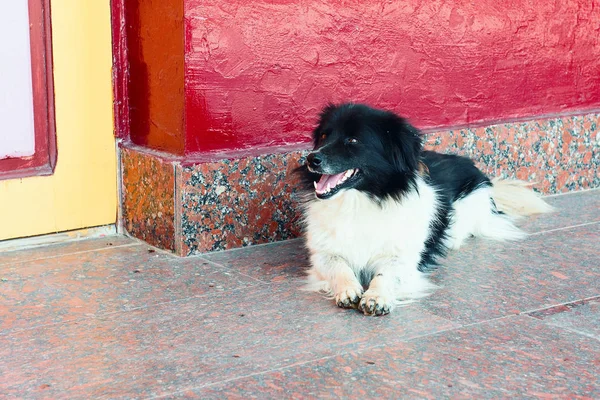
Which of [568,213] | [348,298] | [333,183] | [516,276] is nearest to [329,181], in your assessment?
[333,183]

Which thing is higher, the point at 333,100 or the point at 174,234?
the point at 333,100

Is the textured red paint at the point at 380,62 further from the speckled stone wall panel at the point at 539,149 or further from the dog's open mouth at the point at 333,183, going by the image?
the dog's open mouth at the point at 333,183

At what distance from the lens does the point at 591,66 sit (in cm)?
569

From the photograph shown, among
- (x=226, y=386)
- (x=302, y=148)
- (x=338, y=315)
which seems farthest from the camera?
(x=302, y=148)

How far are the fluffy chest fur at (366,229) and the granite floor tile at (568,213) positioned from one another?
1.22 m

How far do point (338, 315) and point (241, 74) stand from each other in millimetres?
1428

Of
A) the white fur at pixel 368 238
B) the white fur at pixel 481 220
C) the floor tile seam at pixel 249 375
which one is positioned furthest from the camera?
the white fur at pixel 481 220

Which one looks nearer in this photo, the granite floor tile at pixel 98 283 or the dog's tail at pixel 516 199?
the granite floor tile at pixel 98 283

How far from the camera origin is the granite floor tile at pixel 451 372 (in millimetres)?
2619

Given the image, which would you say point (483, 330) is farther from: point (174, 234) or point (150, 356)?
point (174, 234)

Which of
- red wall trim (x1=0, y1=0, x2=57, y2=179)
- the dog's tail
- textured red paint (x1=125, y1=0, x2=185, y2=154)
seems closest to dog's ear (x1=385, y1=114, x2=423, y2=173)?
textured red paint (x1=125, y1=0, x2=185, y2=154)

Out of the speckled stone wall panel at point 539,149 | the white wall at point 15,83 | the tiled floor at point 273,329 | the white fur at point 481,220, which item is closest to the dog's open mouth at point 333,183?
the tiled floor at point 273,329

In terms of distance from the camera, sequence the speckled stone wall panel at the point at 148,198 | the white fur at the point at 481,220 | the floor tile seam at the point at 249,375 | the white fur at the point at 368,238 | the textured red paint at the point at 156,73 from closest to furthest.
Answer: the floor tile seam at the point at 249,375
the white fur at the point at 368,238
the textured red paint at the point at 156,73
the speckled stone wall panel at the point at 148,198
the white fur at the point at 481,220

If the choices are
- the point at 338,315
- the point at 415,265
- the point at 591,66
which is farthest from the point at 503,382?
the point at 591,66
